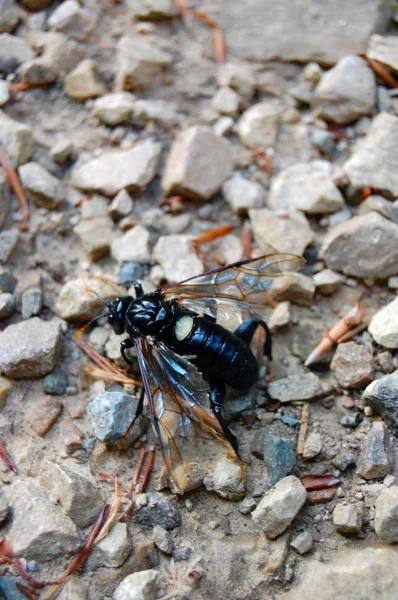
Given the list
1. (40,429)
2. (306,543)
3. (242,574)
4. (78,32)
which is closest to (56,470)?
(40,429)

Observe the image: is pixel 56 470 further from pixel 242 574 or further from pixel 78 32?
pixel 78 32

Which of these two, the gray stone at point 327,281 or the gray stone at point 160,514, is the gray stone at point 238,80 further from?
the gray stone at point 160,514

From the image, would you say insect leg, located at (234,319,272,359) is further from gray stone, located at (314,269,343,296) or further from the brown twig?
the brown twig

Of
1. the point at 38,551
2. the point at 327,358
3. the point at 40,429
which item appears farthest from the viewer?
the point at 327,358

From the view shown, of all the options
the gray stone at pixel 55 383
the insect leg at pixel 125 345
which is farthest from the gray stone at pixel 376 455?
the gray stone at pixel 55 383

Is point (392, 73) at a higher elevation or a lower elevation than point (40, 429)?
higher

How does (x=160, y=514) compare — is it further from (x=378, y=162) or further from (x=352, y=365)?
(x=378, y=162)
